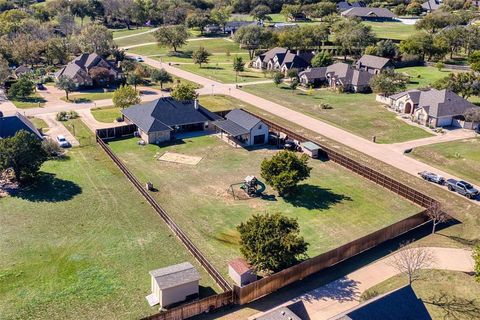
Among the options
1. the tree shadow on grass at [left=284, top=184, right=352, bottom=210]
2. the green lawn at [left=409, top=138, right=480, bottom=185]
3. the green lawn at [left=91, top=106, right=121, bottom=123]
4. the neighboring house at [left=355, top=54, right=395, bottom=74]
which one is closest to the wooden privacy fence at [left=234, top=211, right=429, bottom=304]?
the tree shadow on grass at [left=284, top=184, right=352, bottom=210]

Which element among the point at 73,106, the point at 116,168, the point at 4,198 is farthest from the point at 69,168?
the point at 73,106

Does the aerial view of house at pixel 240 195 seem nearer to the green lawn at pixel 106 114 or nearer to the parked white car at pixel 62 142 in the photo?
the parked white car at pixel 62 142

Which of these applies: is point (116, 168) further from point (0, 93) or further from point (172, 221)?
point (0, 93)

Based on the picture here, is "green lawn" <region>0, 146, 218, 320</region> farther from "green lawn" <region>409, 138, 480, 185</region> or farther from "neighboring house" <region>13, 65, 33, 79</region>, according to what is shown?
"neighboring house" <region>13, 65, 33, 79</region>

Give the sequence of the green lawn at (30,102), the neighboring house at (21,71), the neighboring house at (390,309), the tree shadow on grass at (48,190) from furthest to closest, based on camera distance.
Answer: the neighboring house at (21,71), the green lawn at (30,102), the tree shadow on grass at (48,190), the neighboring house at (390,309)

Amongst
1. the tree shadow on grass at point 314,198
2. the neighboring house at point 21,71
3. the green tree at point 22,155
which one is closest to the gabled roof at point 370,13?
the neighboring house at point 21,71

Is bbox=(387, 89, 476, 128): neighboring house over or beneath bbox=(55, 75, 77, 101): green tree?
beneath
